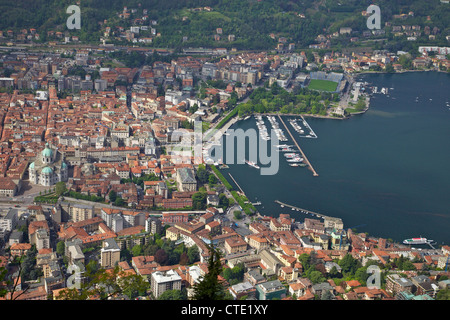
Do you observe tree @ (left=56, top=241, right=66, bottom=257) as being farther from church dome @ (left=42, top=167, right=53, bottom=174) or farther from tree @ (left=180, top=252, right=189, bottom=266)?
church dome @ (left=42, top=167, right=53, bottom=174)

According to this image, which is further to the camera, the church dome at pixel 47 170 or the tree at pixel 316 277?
the church dome at pixel 47 170

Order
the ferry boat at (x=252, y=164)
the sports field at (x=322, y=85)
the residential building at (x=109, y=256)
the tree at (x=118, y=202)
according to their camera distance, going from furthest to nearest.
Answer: the sports field at (x=322, y=85)
the ferry boat at (x=252, y=164)
the tree at (x=118, y=202)
the residential building at (x=109, y=256)

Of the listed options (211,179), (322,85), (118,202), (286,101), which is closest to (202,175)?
(211,179)

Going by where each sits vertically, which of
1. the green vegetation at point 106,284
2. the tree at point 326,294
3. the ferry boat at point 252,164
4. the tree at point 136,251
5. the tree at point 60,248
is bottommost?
the tree at point 326,294

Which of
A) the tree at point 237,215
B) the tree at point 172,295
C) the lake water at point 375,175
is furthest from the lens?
the lake water at point 375,175

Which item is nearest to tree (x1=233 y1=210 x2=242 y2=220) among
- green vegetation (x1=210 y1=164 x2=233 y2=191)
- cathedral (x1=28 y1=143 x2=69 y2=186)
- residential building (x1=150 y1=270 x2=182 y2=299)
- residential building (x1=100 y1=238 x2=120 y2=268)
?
green vegetation (x1=210 y1=164 x2=233 y2=191)

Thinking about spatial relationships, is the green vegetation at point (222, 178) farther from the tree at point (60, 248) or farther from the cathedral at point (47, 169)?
the tree at point (60, 248)

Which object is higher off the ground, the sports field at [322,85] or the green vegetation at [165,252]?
the sports field at [322,85]

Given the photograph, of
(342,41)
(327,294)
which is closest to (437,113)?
(342,41)

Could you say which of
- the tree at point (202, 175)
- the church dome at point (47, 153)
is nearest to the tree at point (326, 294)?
the tree at point (202, 175)
